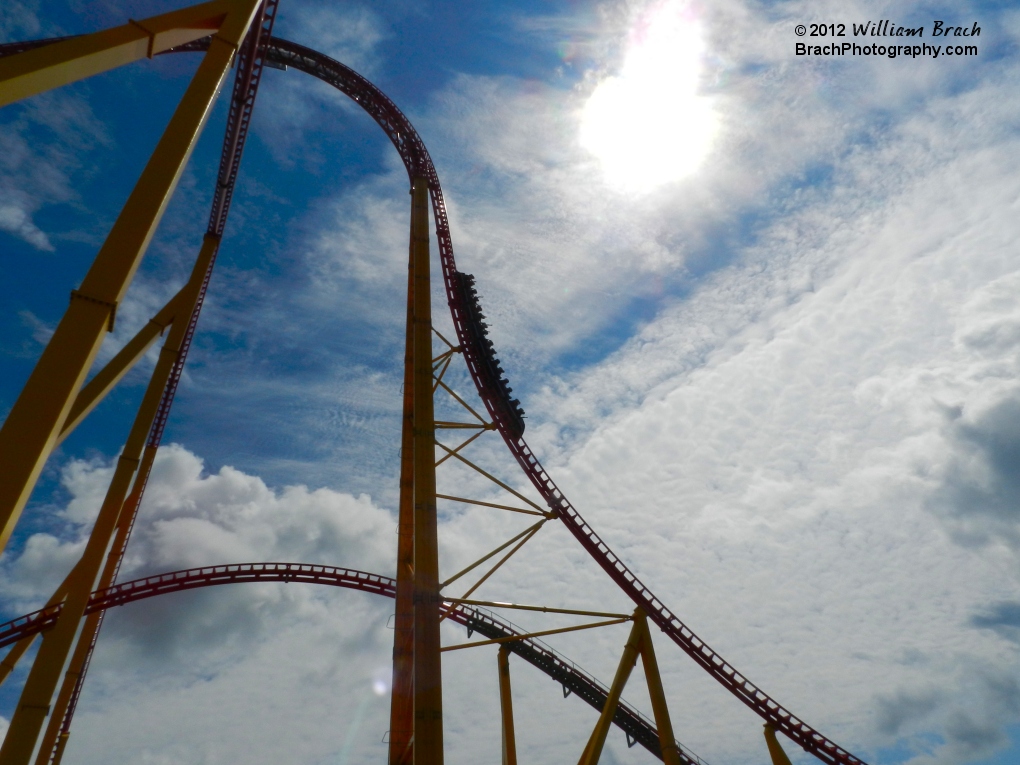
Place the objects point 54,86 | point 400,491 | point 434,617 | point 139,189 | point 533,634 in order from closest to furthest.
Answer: point 54,86 < point 139,189 < point 434,617 < point 533,634 < point 400,491

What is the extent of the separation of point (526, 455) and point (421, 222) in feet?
18.3

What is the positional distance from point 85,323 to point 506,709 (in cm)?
1193

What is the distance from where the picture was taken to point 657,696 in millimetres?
10320

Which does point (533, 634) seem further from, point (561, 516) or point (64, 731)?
point (64, 731)

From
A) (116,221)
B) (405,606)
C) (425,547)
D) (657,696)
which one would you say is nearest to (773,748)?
(657,696)

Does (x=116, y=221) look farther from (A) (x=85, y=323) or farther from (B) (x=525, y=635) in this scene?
(B) (x=525, y=635)

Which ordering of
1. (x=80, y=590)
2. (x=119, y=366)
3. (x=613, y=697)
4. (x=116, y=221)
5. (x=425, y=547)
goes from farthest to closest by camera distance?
(x=613, y=697), (x=425, y=547), (x=80, y=590), (x=119, y=366), (x=116, y=221)

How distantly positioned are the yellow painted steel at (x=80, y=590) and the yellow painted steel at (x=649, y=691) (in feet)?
24.7

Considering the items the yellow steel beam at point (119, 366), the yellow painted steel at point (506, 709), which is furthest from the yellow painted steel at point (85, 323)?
the yellow painted steel at point (506, 709)

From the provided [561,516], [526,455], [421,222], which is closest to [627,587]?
[561,516]

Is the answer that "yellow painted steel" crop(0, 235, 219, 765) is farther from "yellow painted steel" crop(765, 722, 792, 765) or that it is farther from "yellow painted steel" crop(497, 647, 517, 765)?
"yellow painted steel" crop(765, 722, 792, 765)

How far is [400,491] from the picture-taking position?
11.7 metres

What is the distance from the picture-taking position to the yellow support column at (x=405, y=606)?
971 centimetres

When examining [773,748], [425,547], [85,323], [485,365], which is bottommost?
[773,748]
